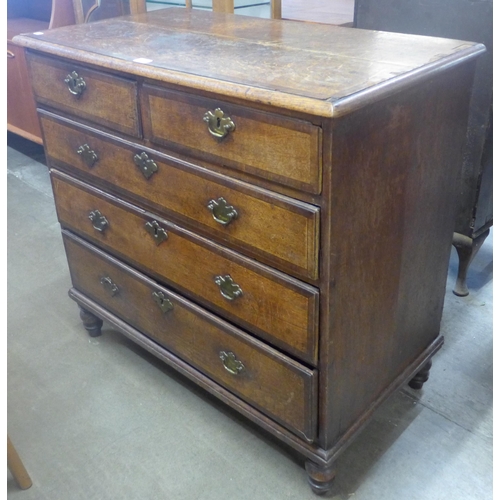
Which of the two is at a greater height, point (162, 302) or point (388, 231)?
point (388, 231)

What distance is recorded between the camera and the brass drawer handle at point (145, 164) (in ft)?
4.09

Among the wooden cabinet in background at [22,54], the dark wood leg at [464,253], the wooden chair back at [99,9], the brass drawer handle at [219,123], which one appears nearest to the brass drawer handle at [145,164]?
the brass drawer handle at [219,123]

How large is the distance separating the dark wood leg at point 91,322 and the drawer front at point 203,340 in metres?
0.09

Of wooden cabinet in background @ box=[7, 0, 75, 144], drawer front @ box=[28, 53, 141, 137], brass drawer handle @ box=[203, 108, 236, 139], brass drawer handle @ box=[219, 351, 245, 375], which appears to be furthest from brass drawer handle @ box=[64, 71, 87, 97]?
wooden cabinet in background @ box=[7, 0, 75, 144]

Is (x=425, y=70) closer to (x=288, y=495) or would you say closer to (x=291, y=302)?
(x=291, y=302)

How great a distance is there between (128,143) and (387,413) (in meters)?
0.95

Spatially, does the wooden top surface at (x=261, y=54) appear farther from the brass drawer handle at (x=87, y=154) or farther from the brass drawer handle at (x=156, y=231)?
the brass drawer handle at (x=156, y=231)

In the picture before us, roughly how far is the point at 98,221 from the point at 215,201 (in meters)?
0.50

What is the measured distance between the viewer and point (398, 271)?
122 centimetres

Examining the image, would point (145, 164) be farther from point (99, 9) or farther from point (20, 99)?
point (20, 99)

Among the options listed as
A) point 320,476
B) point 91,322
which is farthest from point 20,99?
point 320,476

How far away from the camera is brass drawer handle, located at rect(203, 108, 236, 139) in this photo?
102cm

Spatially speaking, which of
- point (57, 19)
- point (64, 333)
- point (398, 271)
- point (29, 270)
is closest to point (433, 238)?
point (398, 271)

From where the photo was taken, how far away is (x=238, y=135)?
1020 mm
